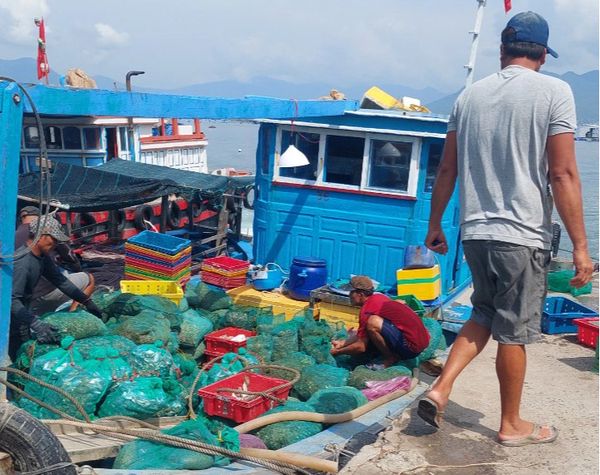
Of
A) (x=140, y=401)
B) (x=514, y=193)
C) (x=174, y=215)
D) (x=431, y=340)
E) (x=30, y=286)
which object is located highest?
(x=514, y=193)

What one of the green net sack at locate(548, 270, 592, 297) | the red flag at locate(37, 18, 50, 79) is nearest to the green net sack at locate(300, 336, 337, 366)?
the green net sack at locate(548, 270, 592, 297)

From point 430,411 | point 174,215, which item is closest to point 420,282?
point 430,411

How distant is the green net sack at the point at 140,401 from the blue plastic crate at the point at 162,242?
3.58m

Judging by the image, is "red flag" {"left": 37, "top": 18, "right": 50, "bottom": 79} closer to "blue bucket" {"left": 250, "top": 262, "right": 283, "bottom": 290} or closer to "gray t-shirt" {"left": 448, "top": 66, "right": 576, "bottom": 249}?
"blue bucket" {"left": 250, "top": 262, "right": 283, "bottom": 290}

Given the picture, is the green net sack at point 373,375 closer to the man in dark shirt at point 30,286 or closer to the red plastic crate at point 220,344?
the red plastic crate at point 220,344

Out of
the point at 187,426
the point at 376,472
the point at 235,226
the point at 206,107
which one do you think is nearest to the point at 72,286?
the point at 206,107

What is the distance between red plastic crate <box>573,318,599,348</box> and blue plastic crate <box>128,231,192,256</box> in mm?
5051

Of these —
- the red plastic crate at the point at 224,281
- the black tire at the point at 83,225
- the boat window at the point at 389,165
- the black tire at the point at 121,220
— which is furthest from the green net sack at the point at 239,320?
the black tire at the point at 121,220

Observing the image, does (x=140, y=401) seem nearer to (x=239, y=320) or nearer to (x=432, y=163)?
(x=239, y=320)

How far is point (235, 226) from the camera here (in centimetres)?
1369

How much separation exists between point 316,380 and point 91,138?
467 inches

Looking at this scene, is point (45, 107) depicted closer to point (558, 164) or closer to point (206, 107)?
point (206, 107)

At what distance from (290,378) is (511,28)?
13.2ft

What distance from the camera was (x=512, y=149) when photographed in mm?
2863
